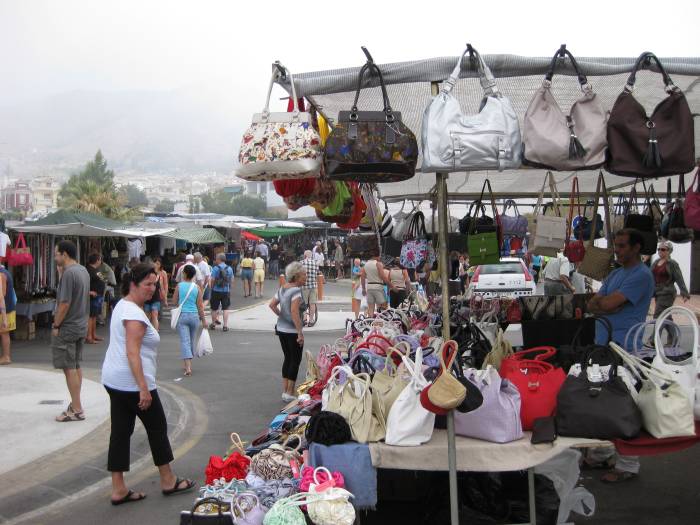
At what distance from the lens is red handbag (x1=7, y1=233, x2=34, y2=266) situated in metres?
14.8

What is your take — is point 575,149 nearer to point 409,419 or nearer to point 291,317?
point 409,419

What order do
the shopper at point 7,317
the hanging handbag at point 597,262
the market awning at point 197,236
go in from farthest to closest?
1. the market awning at point 197,236
2. the shopper at point 7,317
3. the hanging handbag at point 597,262

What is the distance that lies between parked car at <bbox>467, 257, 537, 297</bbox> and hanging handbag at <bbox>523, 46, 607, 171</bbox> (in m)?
13.8

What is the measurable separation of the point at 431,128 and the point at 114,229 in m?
15.2

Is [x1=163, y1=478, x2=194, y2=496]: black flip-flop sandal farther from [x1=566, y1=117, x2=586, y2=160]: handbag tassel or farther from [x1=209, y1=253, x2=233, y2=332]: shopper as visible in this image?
[x1=209, y1=253, x2=233, y2=332]: shopper

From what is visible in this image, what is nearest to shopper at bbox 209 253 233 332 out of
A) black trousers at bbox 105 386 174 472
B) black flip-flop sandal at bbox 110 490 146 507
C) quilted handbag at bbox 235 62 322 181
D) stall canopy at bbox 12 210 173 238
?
stall canopy at bbox 12 210 173 238

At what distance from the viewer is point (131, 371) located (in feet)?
18.1

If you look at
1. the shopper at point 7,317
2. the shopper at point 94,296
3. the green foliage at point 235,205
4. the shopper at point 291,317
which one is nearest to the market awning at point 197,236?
the shopper at point 94,296

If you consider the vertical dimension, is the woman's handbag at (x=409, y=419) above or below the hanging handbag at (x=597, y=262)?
below

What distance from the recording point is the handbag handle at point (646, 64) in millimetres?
4203

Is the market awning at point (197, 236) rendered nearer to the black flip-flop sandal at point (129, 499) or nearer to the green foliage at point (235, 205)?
the black flip-flop sandal at point (129, 499)

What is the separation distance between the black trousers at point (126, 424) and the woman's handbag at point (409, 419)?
2423 millimetres

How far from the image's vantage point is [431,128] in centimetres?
411

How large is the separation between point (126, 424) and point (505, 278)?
47.4 feet
